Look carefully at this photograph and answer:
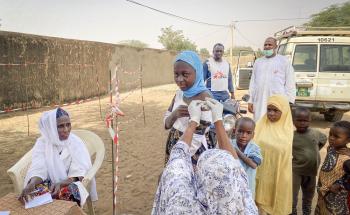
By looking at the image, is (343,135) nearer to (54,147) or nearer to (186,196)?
(186,196)

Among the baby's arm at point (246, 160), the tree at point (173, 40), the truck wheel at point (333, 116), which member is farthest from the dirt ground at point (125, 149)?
the tree at point (173, 40)

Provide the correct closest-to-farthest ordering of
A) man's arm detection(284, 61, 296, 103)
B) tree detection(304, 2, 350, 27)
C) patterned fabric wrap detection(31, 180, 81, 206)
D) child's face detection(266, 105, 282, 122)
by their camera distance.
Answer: patterned fabric wrap detection(31, 180, 81, 206)
child's face detection(266, 105, 282, 122)
man's arm detection(284, 61, 296, 103)
tree detection(304, 2, 350, 27)

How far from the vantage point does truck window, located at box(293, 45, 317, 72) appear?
8264 millimetres

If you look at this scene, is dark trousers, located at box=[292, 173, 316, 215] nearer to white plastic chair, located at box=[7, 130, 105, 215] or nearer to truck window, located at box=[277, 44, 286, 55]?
white plastic chair, located at box=[7, 130, 105, 215]

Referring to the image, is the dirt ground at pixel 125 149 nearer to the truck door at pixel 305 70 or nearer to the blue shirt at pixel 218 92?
the truck door at pixel 305 70

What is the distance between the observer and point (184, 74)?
2.12 meters

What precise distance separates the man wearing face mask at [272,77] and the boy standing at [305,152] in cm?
132

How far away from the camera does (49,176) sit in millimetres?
2893

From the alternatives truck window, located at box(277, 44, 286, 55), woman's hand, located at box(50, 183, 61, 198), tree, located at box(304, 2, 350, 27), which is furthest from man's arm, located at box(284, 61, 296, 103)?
tree, located at box(304, 2, 350, 27)

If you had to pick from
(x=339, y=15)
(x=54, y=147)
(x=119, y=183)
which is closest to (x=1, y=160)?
(x=119, y=183)

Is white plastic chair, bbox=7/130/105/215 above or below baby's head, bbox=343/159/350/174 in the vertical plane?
below

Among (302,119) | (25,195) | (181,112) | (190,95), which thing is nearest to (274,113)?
(302,119)

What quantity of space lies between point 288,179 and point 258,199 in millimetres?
357

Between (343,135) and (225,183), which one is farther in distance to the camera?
(343,135)
